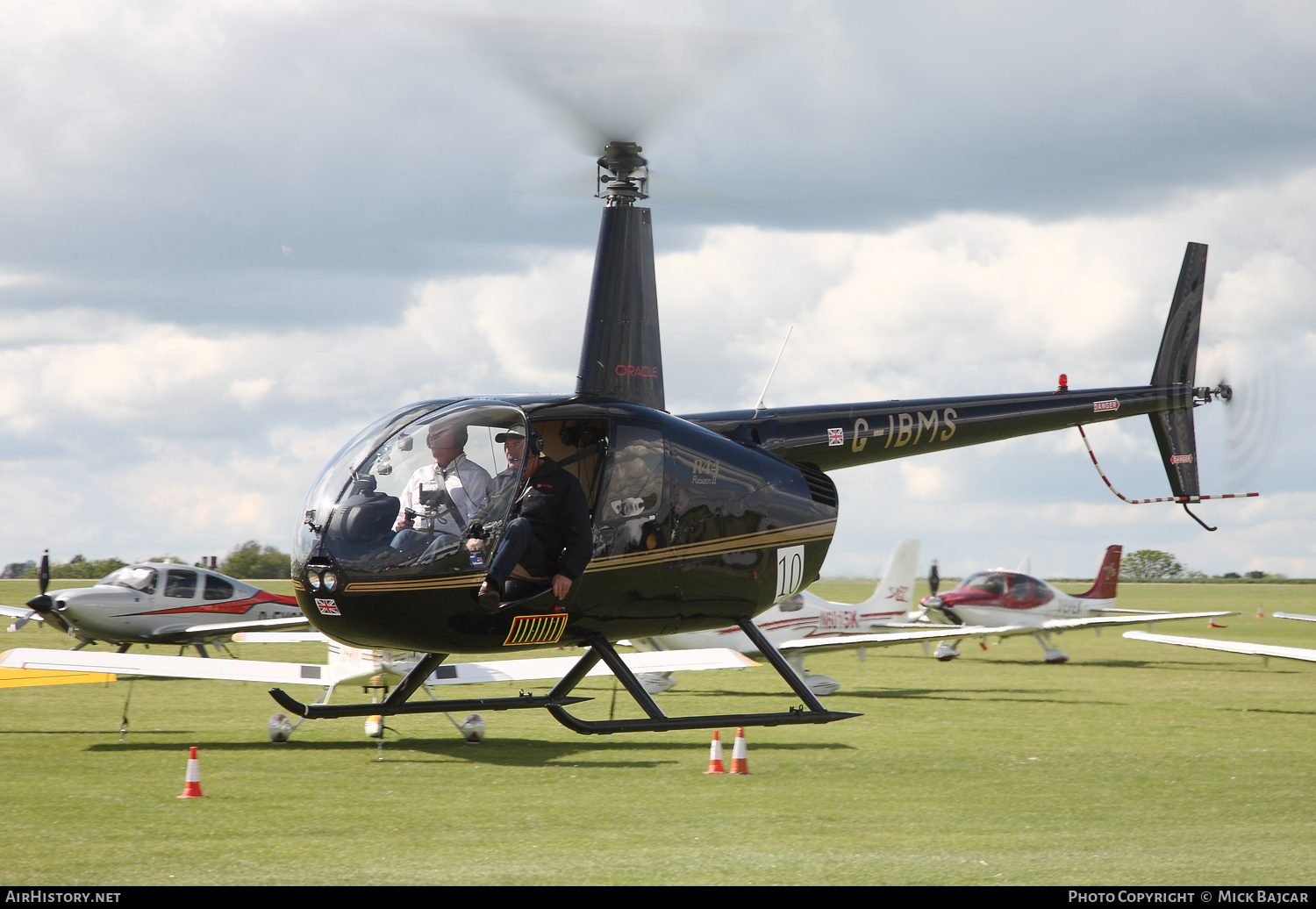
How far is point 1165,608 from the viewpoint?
71.7 m

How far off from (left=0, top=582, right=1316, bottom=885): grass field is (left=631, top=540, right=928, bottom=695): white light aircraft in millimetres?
918

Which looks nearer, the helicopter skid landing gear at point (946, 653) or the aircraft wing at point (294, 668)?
the aircraft wing at point (294, 668)

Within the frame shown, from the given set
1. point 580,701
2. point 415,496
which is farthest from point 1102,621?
point 415,496

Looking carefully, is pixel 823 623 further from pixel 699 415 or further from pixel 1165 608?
pixel 1165 608

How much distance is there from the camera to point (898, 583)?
96.3ft

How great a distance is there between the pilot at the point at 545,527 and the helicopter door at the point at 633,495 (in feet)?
0.80

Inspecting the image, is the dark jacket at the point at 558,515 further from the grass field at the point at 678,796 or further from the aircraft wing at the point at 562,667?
the aircraft wing at the point at 562,667

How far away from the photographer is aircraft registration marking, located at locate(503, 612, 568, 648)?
262 inches

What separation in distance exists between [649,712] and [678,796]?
386 inches

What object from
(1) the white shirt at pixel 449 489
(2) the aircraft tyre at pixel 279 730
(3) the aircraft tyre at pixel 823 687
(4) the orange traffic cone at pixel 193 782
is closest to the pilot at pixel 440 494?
(1) the white shirt at pixel 449 489

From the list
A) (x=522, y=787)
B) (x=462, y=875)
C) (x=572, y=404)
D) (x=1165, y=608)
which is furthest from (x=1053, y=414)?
(x=1165, y=608)

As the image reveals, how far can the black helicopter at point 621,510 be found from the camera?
6.31 meters

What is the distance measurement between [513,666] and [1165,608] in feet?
208

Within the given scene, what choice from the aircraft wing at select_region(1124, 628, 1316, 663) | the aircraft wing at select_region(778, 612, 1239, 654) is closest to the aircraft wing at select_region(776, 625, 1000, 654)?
the aircraft wing at select_region(778, 612, 1239, 654)
